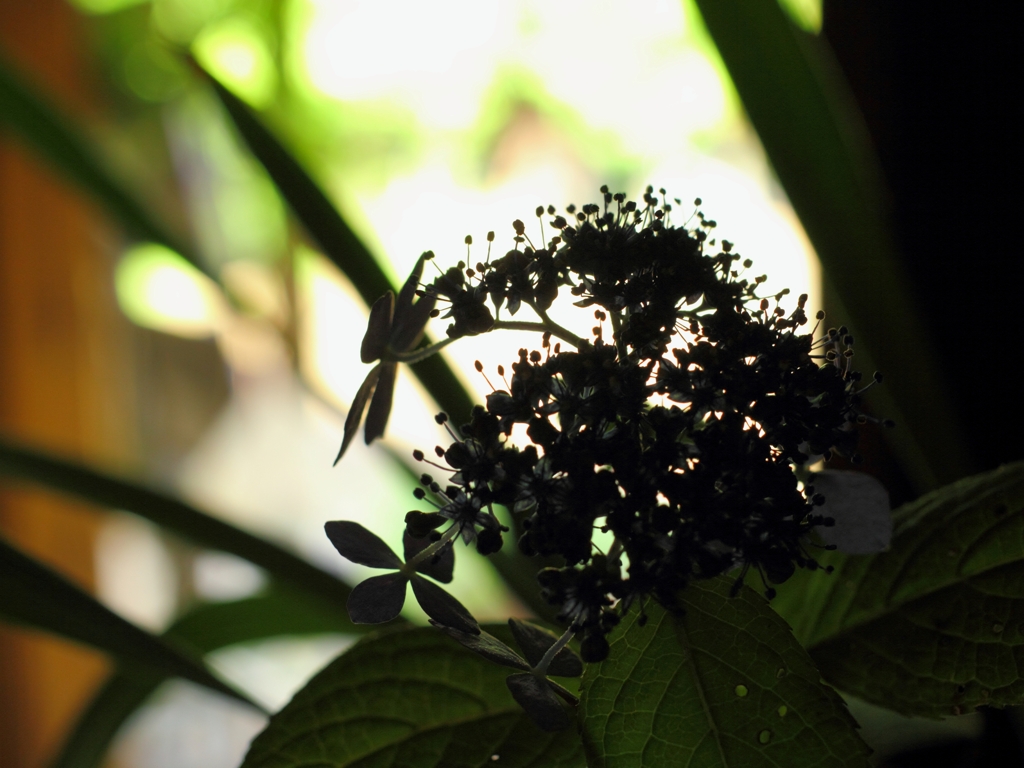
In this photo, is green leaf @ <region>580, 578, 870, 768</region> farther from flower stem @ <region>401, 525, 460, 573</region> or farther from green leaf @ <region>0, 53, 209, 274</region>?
green leaf @ <region>0, 53, 209, 274</region>

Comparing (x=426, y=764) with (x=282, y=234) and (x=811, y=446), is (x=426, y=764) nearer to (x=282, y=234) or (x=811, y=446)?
(x=811, y=446)

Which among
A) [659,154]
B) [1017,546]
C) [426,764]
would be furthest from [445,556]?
[659,154]

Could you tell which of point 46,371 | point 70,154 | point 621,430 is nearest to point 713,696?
point 621,430

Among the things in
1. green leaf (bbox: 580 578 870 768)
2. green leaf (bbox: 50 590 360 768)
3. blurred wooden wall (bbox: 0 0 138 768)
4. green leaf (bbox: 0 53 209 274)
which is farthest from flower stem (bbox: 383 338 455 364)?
blurred wooden wall (bbox: 0 0 138 768)

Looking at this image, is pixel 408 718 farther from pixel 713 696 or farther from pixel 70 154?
pixel 70 154

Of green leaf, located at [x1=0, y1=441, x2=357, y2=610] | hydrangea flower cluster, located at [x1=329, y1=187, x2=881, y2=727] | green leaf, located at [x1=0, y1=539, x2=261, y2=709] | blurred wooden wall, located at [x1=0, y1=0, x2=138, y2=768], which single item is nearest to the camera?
hydrangea flower cluster, located at [x1=329, y1=187, x2=881, y2=727]

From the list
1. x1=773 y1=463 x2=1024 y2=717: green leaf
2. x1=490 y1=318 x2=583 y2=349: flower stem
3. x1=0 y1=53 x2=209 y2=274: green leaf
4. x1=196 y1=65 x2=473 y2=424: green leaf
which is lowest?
x1=773 y1=463 x2=1024 y2=717: green leaf

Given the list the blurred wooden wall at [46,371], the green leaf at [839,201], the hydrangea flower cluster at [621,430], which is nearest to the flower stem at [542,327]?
the hydrangea flower cluster at [621,430]
